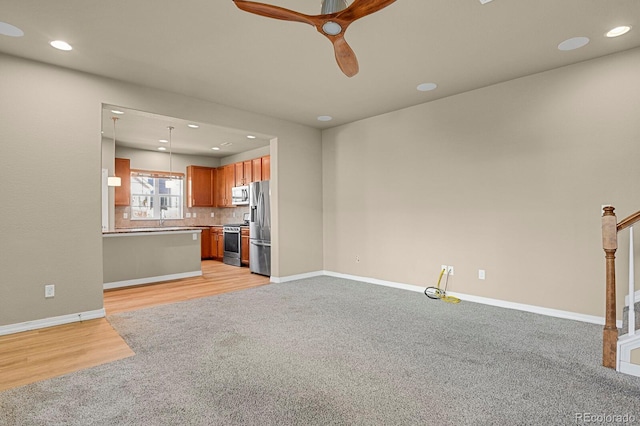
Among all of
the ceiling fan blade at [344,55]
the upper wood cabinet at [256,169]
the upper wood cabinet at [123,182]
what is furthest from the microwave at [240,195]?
the ceiling fan blade at [344,55]

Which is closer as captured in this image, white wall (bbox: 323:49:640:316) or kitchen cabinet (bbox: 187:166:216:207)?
white wall (bbox: 323:49:640:316)

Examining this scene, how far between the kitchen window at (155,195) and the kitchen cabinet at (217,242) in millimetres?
1095

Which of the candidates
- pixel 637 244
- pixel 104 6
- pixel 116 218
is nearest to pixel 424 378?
pixel 637 244

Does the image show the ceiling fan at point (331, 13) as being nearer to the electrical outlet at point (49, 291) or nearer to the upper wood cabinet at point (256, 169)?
the electrical outlet at point (49, 291)

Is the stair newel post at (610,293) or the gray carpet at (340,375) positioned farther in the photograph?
the stair newel post at (610,293)

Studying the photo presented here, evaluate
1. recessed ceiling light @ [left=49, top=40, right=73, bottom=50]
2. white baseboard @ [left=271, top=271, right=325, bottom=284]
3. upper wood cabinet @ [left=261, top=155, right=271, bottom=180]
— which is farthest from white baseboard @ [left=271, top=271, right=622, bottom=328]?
recessed ceiling light @ [left=49, top=40, right=73, bottom=50]

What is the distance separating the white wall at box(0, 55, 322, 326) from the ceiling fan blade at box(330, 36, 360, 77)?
274 centimetres

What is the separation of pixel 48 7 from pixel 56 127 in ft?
4.46

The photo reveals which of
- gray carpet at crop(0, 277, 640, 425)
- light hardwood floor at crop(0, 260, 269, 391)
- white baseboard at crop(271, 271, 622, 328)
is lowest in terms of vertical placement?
light hardwood floor at crop(0, 260, 269, 391)

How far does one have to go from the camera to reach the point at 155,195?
8.19m

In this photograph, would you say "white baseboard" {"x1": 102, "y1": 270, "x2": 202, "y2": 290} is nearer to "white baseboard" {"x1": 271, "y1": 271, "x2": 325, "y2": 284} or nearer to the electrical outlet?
"white baseboard" {"x1": 271, "y1": 271, "x2": 325, "y2": 284}

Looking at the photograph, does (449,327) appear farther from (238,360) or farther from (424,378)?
(238,360)

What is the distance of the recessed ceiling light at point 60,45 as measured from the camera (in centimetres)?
300

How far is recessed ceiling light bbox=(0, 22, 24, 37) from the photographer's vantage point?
272cm
